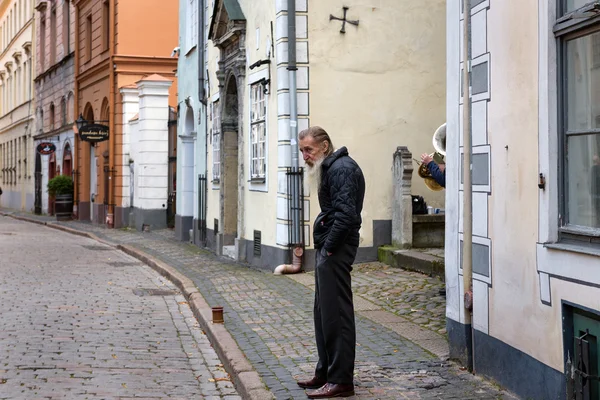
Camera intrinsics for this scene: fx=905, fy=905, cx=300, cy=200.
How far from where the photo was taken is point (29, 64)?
1874 inches

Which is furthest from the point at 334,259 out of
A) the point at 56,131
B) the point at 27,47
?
the point at 27,47

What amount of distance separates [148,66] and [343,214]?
76.9 ft

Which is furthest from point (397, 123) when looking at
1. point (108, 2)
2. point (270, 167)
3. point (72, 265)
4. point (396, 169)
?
point (108, 2)

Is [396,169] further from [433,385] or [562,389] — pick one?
[562,389]

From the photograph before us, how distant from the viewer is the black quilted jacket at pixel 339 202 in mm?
5836

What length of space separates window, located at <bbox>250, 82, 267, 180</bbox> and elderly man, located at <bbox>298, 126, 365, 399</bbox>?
343 inches

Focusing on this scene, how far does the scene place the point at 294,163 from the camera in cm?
1367

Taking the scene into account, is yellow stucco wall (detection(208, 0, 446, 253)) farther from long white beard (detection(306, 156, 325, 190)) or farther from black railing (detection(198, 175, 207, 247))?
long white beard (detection(306, 156, 325, 190))

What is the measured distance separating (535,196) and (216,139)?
13.4 m

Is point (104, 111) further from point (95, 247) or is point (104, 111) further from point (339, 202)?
point (339, 202)

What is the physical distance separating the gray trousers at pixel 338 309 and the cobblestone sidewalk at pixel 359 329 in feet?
0.83

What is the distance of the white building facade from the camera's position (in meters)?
5.01

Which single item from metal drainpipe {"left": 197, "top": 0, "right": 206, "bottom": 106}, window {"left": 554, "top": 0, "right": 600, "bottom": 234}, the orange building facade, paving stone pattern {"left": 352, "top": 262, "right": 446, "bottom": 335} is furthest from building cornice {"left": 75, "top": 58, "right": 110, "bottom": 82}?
window {"left": 554, "top": 0, "right": 600, "bottom": 234}

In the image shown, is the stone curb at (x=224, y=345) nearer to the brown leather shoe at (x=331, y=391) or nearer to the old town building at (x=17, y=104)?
the brown leather shoe at (x=331, y=391)
